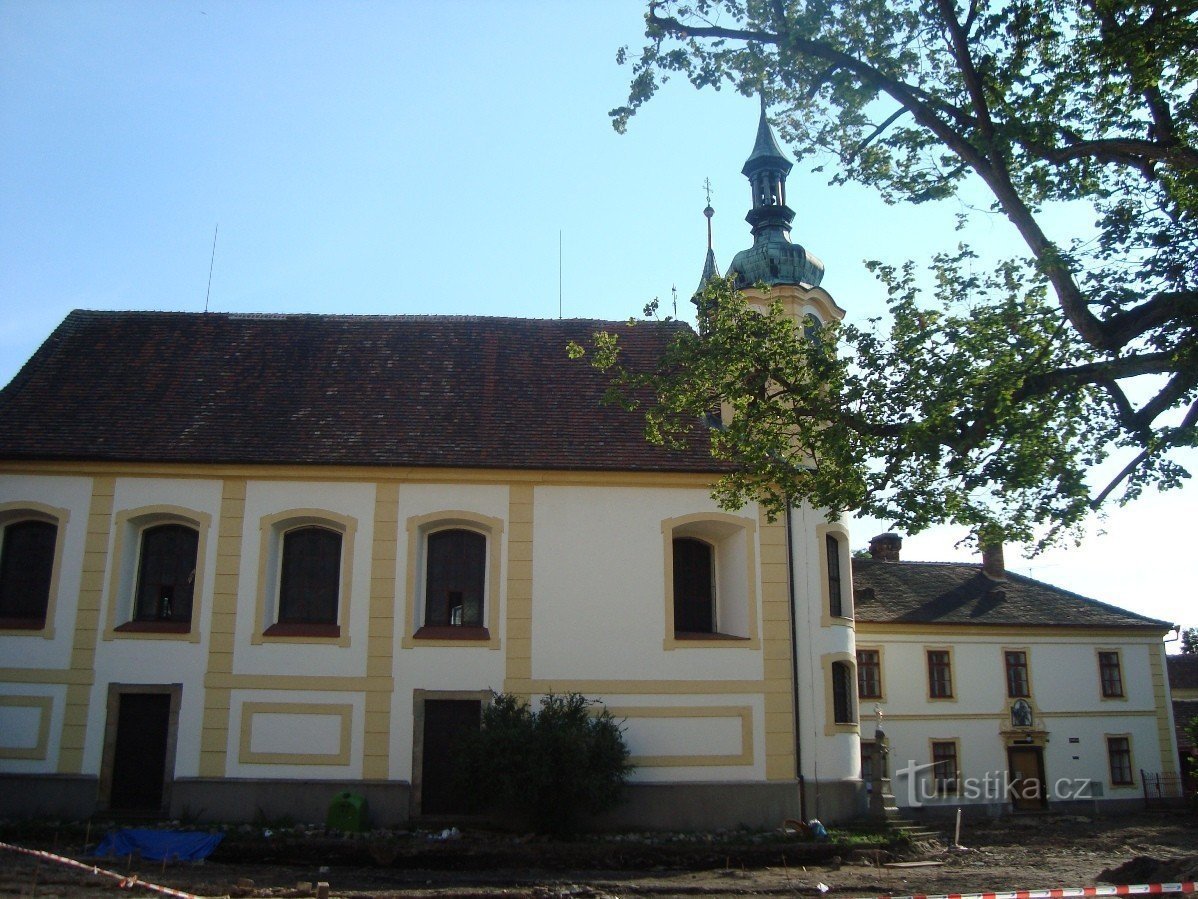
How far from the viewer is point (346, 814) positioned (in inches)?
674

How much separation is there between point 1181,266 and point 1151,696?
24.9 meters

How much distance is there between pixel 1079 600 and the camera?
3334 centimetres

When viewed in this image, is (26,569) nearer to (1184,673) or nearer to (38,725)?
(38,725)

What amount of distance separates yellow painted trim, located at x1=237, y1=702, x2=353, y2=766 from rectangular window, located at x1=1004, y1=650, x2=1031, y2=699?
67.6ft

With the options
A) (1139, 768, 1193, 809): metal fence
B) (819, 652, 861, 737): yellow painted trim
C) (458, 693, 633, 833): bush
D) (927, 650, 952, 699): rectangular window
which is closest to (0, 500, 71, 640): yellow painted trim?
(458, 693, 633, 833): bush

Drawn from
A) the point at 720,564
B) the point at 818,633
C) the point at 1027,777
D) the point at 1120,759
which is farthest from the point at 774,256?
the point at 1120,759

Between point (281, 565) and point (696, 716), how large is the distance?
7.86m

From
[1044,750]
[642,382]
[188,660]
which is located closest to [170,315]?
[188,660]

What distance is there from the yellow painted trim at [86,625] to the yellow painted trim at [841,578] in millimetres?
12802

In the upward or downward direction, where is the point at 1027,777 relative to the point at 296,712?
downward

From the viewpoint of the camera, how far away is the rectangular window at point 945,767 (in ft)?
96.1

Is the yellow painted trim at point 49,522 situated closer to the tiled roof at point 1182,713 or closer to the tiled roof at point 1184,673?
the tiled roof at point 1182,713

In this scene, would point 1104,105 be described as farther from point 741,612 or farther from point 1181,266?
point 741,612
